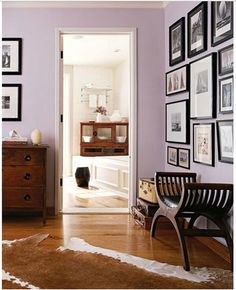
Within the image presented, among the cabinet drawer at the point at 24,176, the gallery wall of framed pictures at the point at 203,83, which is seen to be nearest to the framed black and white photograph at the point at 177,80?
the gallery wall of framed pictures at the point at 203,83

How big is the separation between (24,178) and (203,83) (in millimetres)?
2248

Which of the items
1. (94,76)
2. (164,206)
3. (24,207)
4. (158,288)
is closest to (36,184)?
(24,207)

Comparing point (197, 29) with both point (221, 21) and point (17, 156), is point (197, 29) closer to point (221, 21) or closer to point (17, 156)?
point (221, 21)

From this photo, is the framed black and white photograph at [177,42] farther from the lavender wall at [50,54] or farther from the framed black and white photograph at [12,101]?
the framed black and white photograph at [12,101]

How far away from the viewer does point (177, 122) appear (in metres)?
4.69

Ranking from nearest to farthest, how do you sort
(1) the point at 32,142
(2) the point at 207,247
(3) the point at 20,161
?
(2) the point at 207,247 < (3) the point at 20,161 < (1) the point at 32,142

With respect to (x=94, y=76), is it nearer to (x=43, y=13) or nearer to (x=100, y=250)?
(x=43, y=13)

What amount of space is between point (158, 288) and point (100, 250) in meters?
0.95

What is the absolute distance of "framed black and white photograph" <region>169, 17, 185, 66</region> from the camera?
4520 millimetres

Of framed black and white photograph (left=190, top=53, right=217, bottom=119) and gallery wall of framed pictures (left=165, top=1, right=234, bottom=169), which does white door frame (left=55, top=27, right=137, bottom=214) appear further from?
framed black and white photograph (left=190, top=53, right=217, bottom=119)

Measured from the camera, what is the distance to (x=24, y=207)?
475cm

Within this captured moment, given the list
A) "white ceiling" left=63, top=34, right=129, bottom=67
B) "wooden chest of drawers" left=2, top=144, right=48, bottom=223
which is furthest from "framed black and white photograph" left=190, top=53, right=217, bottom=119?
"white ceiling" left=63, top=34, right=129, bottom=67

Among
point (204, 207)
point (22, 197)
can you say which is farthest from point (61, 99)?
point (204, 207)

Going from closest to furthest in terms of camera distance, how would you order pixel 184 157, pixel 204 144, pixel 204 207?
pixel 204 207 < pixel 204 144 < pixel 184 157
